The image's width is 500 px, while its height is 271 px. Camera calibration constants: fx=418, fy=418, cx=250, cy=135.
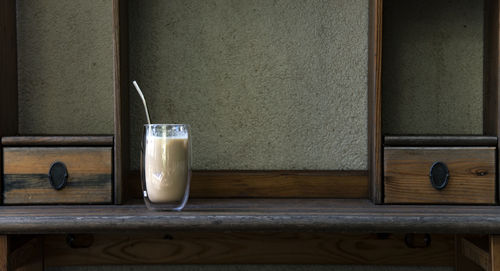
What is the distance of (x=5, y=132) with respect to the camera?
97 cm

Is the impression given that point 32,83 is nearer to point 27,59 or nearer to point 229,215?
point 27,59

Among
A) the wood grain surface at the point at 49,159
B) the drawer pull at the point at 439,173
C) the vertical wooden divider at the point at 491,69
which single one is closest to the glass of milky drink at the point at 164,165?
the wood grain surface at the point at 49,159

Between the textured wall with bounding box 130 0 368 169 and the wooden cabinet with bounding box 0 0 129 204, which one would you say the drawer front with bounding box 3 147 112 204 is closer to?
the wooden cabinet with bounding box 0 0 129 204

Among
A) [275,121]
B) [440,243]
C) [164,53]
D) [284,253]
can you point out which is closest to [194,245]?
[284,253]

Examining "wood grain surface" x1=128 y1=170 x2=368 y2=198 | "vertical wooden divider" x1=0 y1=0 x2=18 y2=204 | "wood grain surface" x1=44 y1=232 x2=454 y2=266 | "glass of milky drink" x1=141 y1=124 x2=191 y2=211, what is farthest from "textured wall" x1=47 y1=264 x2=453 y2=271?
"vertical wooden divider" x1=0 y1=0 x2=18 y2=204

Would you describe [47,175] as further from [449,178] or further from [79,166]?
[449,178]

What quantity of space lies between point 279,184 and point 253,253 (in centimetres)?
20

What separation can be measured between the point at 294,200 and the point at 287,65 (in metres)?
0.34

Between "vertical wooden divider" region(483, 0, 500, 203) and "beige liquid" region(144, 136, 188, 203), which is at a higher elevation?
"vertical wooden divider" region(483, 0, 500, 203)

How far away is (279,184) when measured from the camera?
104 centimetres

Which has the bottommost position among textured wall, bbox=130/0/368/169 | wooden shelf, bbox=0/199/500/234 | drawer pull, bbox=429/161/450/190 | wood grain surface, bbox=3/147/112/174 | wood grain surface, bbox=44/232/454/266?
wood grain surface, bbox=44/232/454/266

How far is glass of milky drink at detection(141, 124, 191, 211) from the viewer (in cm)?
84

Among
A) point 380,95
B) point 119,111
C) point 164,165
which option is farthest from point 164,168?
point 380,95

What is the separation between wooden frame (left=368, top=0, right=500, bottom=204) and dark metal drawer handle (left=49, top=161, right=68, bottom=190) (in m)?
0.67
